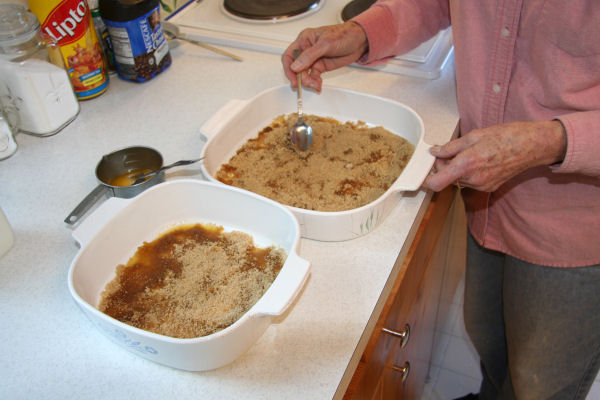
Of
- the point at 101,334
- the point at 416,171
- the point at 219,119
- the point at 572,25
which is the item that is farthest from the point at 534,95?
the point at 101,334

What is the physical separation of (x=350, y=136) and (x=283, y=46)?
393 mm

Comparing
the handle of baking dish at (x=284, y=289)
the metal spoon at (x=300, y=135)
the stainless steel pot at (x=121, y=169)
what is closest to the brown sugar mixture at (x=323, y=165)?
the metal spoon at (x=300, y=135)

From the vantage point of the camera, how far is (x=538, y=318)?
1030mm

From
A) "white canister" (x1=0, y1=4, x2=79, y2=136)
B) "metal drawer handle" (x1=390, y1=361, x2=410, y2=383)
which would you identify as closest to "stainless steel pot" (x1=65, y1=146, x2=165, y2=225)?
"white canister" (x1=0, y1=4, x2=79, y2=136)

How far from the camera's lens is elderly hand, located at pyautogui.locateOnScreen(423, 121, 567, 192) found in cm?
76

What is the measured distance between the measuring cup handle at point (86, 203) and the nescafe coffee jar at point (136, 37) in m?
0.39

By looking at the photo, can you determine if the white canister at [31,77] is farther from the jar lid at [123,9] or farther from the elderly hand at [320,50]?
the elderly hand at [320,50]

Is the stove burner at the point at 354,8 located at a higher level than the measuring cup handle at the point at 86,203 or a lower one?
higher

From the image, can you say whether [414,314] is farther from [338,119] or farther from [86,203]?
[86,203]

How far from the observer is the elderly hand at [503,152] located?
76 cm

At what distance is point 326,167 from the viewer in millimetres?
973

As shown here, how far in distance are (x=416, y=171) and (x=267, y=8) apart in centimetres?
78

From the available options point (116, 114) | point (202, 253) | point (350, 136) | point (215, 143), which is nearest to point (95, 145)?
point (116, 114)

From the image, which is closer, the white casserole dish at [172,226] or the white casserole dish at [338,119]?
the white casserole dish at [172,226]
